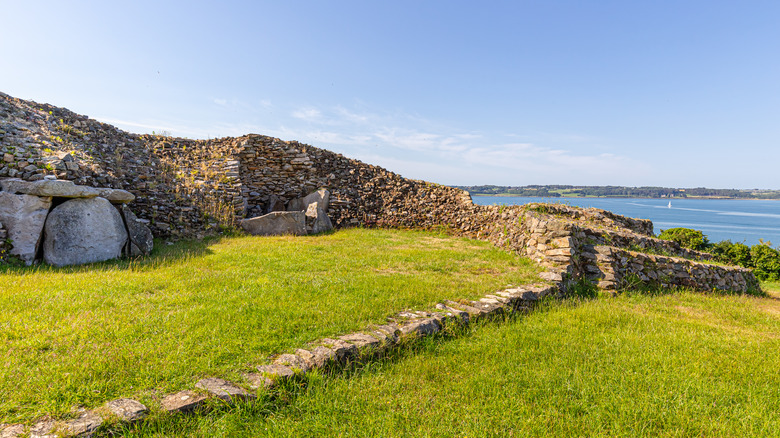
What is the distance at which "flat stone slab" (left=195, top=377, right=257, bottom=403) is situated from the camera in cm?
324

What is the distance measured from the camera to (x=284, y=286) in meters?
6.59

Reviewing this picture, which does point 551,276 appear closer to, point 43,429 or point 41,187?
point 43,429

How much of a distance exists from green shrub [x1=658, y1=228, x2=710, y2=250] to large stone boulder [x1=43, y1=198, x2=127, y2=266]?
20653mm

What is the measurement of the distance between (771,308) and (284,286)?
11.1 meters

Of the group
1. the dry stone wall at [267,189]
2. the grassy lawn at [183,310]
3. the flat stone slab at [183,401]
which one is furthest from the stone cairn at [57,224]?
the flat stone slab at [183,401]

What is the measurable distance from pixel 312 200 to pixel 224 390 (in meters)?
14.0

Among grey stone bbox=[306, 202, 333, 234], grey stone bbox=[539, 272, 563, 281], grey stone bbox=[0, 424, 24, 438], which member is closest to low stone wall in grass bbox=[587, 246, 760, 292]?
grey stone bbox=[539, 272, 563, 281]

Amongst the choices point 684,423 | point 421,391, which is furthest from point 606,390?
point 421,391

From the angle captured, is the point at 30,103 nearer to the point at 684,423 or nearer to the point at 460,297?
the point at 460,297

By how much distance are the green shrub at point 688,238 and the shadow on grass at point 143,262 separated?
62.2 feet

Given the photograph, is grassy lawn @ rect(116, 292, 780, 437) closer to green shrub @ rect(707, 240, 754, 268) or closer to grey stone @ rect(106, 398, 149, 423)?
grey stone @ rect(106, 398, 149, 423)

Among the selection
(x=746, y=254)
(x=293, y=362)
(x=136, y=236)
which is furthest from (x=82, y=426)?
(x=746, y=254)

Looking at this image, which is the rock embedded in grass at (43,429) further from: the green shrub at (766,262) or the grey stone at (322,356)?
the green shrub at (766,262)

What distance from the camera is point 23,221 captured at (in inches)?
308
